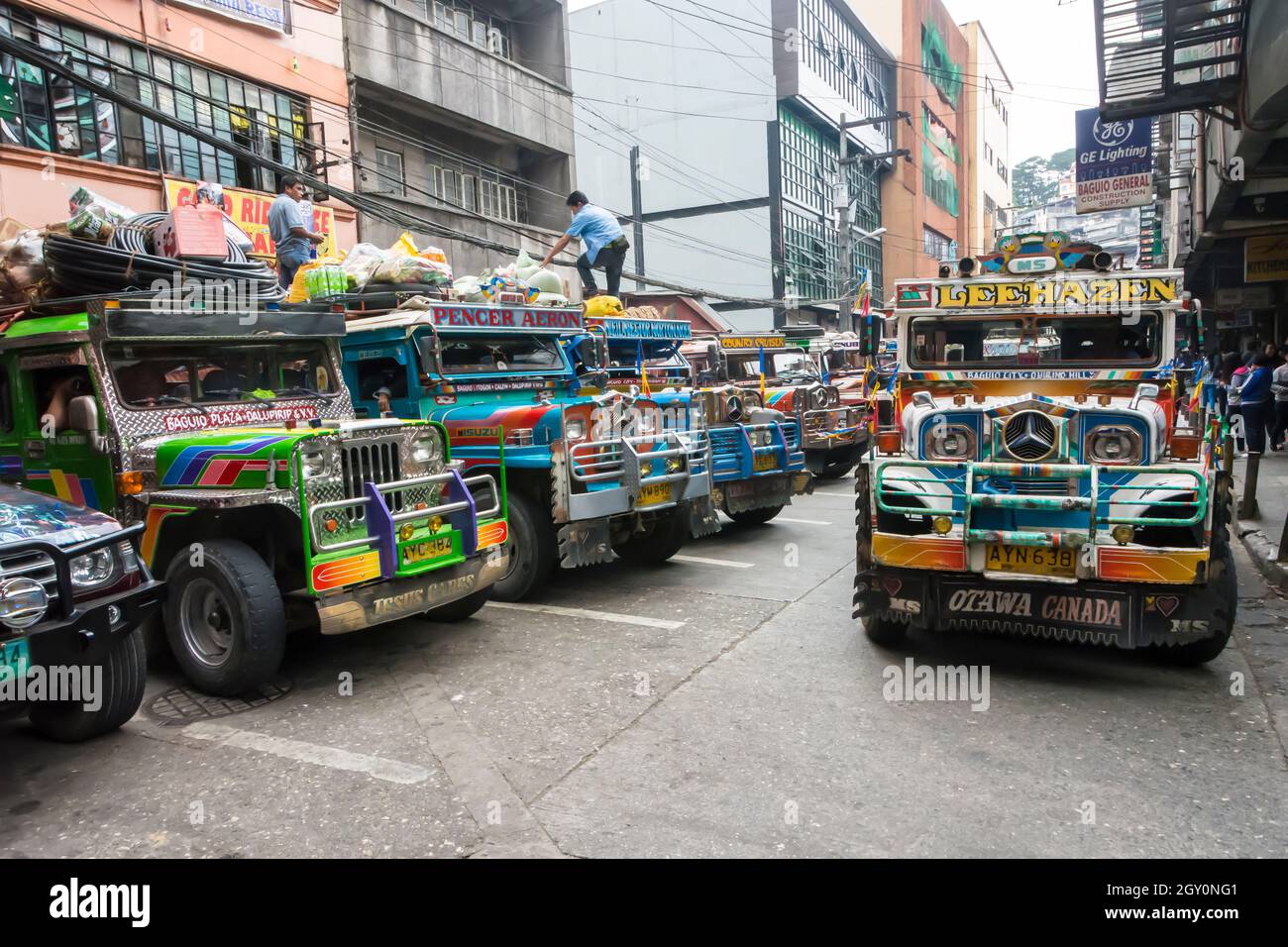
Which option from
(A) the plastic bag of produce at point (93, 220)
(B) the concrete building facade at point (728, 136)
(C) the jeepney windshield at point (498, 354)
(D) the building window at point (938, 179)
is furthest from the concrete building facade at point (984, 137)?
(A) the plastic bag of produce at point (93, 220)

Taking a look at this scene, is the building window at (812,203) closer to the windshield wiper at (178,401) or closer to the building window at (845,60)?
the building window at (845,60)

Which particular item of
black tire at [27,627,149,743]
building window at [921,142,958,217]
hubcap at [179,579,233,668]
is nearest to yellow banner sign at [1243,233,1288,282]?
hubcap at [179,579,233,668]

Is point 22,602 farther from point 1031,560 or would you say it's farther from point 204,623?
point 1031,560

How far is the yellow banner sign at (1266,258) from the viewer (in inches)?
591

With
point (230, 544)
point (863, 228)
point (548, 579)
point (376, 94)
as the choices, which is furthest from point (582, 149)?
point (230, 544)

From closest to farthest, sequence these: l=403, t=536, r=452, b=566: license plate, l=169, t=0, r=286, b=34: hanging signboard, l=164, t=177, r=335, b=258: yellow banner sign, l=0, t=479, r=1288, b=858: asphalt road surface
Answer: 1. l=0, t=479, r=1288, b=858: asphalt road surface
2. l=403, t=536, r=452, b=566: license plate
3. l=164, t=177, r=335, b=258: yellow banner sign
4. l=169, t=0, r=286, b=34: hanging signboard

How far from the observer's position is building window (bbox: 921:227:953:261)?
4450 centimetres

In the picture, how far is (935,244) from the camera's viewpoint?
47312 mm

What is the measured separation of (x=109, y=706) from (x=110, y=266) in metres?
3.01

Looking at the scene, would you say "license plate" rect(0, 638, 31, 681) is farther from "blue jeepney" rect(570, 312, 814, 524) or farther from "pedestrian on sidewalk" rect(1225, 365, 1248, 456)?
"pedestrian on sidewalk" rect(1225, 365, 1248, 456)

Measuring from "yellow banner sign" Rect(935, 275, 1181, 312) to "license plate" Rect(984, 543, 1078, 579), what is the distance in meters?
2.02

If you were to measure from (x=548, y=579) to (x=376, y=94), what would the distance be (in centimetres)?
1387

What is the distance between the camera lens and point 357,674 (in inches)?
222
